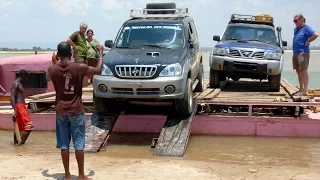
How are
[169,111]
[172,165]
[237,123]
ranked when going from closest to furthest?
1. [172,165]
2. [237,123]
3. [169,111]

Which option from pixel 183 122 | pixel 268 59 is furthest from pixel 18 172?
pixel 268 59

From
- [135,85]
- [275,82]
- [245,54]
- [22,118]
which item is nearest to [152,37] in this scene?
[135,85]

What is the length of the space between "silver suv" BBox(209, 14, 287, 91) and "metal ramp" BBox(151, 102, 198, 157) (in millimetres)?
2566

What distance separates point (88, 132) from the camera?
856 centimetres

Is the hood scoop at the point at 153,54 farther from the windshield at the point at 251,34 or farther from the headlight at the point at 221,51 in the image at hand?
the windshield at the point at 251,34

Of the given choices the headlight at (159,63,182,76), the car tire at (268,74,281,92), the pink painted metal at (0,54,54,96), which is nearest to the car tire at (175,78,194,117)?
the headlight at (159,63,182,76)

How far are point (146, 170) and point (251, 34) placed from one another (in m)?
6.82

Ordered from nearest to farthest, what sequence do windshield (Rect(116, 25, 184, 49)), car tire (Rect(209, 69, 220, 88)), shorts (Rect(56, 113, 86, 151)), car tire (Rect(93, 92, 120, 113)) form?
shorts (Rect(56, 113, 86, 151)), car tire (Rect(93, 92, 120, 113)), windshield (Rect(116, 25, 184, 49)), car tire (Rect(209, 69, 220, 88))

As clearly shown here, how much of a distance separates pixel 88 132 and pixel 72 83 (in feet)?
10.3

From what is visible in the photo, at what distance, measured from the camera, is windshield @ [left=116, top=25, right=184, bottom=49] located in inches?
364

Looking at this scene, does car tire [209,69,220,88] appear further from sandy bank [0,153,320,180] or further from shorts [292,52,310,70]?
sandy bank [0,153,320,180]

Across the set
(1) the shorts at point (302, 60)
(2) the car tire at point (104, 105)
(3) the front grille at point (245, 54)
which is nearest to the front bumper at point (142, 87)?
(2) the car tire at point (104, 105)

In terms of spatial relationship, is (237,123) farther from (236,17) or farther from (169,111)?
(236,17)

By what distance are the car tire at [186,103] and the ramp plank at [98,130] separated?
4.42 feet
